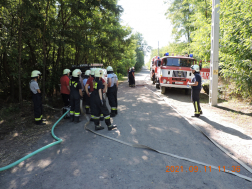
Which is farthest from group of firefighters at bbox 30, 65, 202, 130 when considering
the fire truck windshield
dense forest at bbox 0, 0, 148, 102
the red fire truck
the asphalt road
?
the fire truck windshield

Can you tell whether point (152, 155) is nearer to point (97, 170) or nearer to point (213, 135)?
point (97, 170)

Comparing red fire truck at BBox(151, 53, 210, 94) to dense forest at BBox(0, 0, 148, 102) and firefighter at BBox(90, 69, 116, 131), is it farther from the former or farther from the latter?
firefighter at BBox(90, 69, 116, 131)

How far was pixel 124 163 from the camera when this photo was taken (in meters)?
3.65

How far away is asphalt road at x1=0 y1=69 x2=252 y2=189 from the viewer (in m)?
3.03

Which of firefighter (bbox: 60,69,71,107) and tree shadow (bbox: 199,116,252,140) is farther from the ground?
firefighter (bbox: 60,69,71,107)

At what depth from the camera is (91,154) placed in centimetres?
407

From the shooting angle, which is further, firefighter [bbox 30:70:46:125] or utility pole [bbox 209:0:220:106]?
utility pole [bbox 209:0:220:106]

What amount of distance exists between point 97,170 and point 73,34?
340 inches

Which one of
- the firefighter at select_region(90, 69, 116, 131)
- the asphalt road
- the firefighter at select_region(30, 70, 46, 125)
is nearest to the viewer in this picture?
the asphalt road

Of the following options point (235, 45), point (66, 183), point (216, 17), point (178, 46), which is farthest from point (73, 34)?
point (178, 46)

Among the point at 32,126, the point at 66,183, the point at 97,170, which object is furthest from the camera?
the point at 32,126
